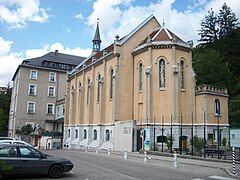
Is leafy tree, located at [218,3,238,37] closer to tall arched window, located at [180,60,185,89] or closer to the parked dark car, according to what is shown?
tall arched window, located at [180,60,185,89]

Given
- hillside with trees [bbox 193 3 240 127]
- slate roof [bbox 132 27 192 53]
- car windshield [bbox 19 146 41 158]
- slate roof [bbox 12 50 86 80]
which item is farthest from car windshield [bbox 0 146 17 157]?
slate roof [bbox 12 50 86 80]

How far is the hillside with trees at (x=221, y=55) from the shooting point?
167 feet

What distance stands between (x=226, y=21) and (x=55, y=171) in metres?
63.0

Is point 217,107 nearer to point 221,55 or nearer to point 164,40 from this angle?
point 164,40

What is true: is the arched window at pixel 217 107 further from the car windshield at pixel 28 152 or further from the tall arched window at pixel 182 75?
the car windshield at pixel 28 152

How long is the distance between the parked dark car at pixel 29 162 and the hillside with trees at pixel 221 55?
106ft

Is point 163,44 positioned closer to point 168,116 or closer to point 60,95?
point 168,116

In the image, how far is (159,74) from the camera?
35.2 m

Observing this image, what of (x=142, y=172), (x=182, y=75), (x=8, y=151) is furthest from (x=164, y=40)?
(x=8, y=151)

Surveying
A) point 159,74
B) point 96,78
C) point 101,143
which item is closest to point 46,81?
point 96,78

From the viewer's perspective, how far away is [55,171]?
12.4 meters

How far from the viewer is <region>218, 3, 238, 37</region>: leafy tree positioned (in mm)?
63969

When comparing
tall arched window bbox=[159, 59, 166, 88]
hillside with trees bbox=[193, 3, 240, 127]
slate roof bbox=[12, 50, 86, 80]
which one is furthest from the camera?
slate roof bbox=[12, 50, 86, 80]

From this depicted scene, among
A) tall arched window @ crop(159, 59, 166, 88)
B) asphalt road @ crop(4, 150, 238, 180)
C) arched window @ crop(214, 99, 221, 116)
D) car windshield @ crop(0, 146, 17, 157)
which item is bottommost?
asphalt road @ crop(4, 150, 238, 180)
